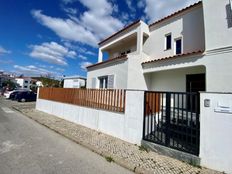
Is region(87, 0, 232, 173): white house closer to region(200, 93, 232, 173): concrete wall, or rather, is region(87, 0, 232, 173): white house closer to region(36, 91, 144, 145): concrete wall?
region(200, 93, 232, 173): concrete wall

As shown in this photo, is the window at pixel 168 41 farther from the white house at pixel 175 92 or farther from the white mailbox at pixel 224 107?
the white mailbox at pixel 224 107

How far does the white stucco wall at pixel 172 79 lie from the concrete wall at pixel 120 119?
200 inches

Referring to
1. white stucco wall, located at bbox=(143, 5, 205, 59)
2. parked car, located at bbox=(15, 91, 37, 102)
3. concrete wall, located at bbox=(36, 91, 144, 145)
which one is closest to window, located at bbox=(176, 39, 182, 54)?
white stucco wall, located at bbox=(143, 5, 205, 59)

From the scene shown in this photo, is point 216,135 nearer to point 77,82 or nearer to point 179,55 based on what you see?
point 179,55

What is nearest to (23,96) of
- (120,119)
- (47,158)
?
(120,119)

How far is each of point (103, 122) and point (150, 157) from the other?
11.3ft

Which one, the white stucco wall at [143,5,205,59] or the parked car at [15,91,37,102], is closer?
the white stucco wall at [143,5,205,59]

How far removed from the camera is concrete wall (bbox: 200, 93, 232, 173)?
14.1 feet

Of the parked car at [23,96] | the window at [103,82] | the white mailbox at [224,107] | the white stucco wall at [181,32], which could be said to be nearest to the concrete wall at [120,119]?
the white mailbox at [224,107]

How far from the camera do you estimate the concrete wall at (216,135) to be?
4285mm

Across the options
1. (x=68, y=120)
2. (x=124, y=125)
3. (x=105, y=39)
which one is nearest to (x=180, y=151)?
(x=124, y=125)

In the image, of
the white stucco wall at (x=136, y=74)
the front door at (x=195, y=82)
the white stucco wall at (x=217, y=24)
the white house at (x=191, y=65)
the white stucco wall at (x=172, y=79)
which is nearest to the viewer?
the white house at (x=191, y=65)

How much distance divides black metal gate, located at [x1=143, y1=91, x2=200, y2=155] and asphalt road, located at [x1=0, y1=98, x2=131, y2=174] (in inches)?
81.0

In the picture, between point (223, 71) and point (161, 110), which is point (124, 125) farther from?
point (223, 71)
